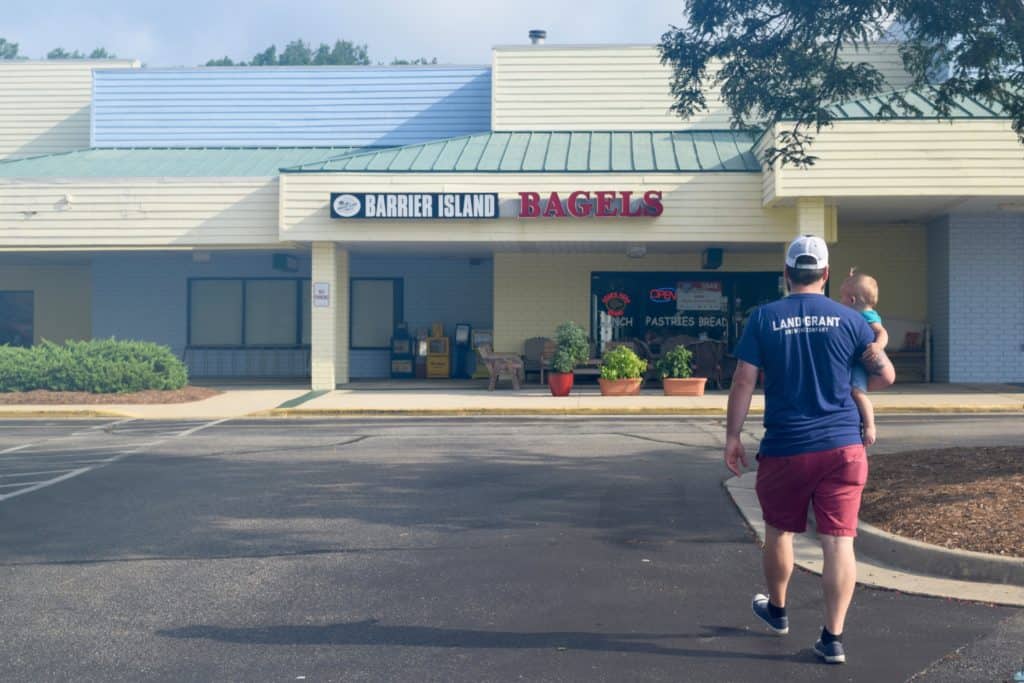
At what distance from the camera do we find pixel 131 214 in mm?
23594

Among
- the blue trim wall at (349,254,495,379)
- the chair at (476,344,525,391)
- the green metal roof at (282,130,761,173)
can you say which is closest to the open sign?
the green metal roof at (282,130,761,173)

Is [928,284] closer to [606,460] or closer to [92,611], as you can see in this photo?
[606,460]

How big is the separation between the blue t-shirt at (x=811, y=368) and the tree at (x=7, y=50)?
3452 inches

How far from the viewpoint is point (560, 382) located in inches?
816

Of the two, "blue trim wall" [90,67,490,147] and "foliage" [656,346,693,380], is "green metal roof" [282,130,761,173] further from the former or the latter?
"foliage" [656,346,693,380]

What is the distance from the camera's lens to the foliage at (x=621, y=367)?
20.6 meters

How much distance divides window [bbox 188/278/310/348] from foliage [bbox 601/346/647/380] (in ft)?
35.6

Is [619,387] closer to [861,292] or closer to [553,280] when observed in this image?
[553,280]

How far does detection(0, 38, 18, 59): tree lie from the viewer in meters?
81.8

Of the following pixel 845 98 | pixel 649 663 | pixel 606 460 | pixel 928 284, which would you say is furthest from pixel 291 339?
pixel 649 663

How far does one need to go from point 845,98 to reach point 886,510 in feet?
16.0

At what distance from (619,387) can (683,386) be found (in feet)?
3.95

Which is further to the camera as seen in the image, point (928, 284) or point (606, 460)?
point (928, 284)

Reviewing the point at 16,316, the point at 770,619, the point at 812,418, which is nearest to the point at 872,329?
the point at 812,418
